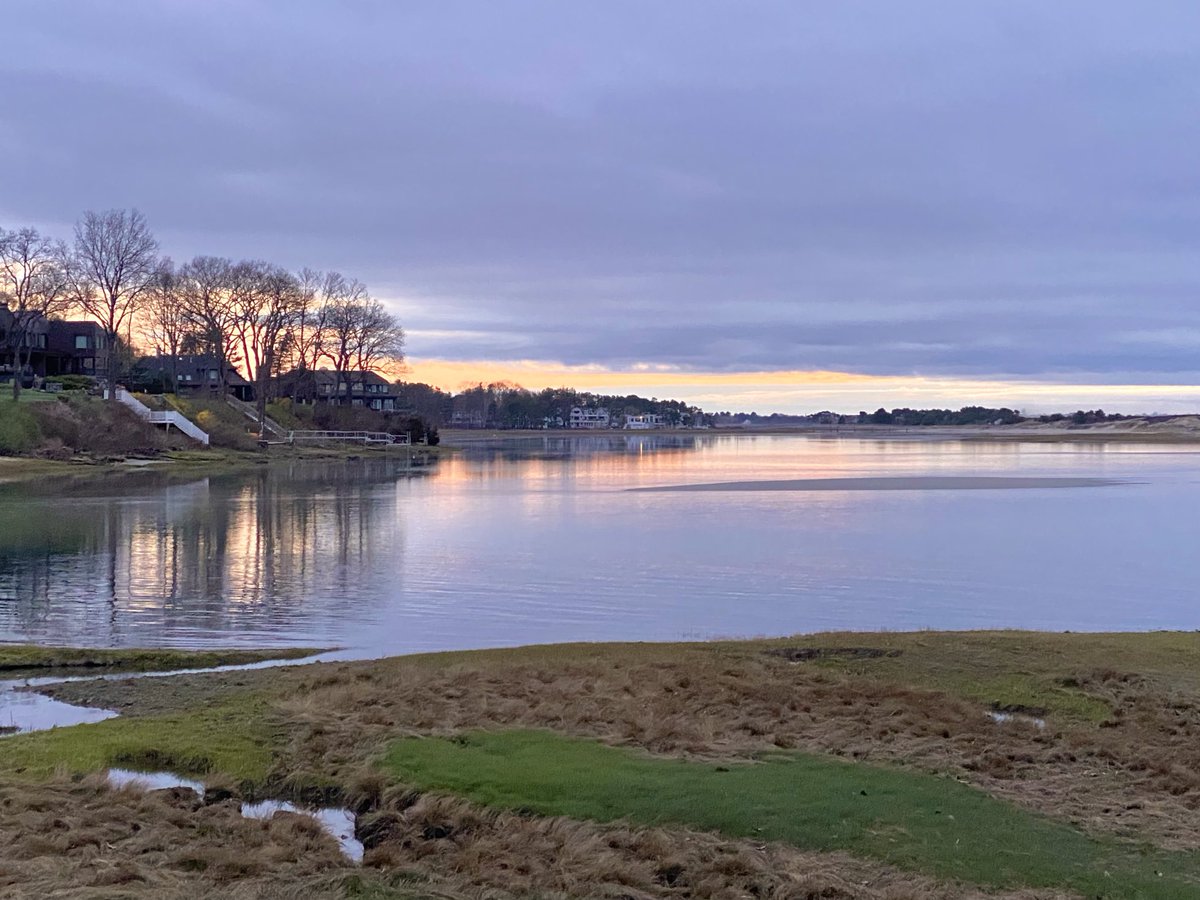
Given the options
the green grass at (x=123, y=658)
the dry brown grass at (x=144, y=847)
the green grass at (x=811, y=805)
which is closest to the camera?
the dry brown grass at (x=144, y=847)

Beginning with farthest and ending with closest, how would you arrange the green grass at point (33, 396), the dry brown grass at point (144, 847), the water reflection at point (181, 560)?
the green grass at point (33, 396) → the water reflection at point (181, 560) → the dry brown grass at point (144, 847)

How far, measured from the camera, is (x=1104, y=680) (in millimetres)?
14031

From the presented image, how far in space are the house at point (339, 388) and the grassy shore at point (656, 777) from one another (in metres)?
104

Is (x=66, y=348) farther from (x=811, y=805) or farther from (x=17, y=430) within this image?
(x=811, y=805)

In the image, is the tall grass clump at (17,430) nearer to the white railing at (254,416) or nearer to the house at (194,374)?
the white railing at (254,416)

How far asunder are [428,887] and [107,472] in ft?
210

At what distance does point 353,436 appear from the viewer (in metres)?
106

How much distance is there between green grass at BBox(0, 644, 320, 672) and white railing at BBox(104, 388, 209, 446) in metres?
70.7

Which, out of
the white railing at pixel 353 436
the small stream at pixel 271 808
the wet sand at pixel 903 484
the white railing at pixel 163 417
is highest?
the white railing at pixel 163 417

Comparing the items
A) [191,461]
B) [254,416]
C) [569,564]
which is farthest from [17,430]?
[569,564]

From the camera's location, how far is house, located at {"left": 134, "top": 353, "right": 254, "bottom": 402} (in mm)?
105062

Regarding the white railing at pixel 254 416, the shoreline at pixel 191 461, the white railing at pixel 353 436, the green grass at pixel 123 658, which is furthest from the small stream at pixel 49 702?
the white railing at pixel 254 416

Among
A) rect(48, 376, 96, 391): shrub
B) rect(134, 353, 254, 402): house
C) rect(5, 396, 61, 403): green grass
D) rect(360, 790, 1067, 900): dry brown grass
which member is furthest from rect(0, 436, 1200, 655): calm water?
rect(134, 353, 254, 402): house

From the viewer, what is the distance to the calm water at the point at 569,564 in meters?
20.8
